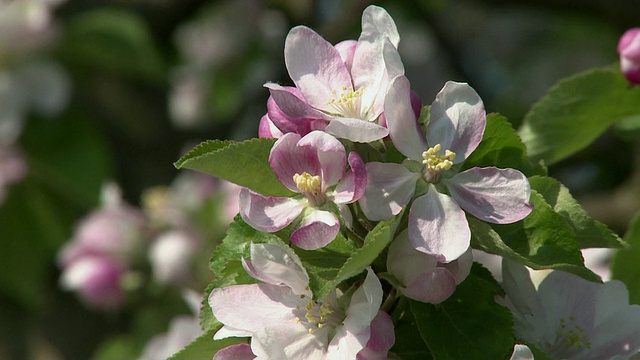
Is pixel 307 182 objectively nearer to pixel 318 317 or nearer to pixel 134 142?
pixel 318 317

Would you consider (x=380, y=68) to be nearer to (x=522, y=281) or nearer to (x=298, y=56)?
(x=298, y=56)

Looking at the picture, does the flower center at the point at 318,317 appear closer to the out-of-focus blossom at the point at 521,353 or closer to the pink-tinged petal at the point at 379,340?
the pink-tinged petal at the point at 379,340

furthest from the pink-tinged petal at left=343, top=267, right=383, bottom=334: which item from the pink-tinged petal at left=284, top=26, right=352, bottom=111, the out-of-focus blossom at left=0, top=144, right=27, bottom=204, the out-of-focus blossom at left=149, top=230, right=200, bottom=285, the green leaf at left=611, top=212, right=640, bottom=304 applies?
the out-of-focus blossom at left=0, top=144, right=27, bottom=204

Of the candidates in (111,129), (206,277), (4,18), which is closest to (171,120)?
(111,129)

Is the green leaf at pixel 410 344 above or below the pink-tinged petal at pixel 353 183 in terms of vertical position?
below

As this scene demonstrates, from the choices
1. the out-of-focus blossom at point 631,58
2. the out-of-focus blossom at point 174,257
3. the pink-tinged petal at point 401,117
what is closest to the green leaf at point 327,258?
the pink-tinged petal at point 401,117

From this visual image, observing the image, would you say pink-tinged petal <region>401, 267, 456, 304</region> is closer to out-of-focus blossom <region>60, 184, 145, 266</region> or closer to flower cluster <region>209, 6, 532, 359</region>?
flower cluster <region>209, 6, 532, 359</region>
